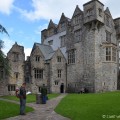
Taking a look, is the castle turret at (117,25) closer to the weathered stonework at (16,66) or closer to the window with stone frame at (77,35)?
the window with stone frame at (77,35)

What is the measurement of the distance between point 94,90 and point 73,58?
9496 mm

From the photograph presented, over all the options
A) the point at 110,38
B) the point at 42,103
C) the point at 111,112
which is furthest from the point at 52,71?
the point at 111,112

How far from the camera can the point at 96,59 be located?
48.2 meters

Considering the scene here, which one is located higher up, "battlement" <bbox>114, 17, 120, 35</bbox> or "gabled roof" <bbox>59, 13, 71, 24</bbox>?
"gabled roof" <bbox>59, 13, 71, 24</bbox>

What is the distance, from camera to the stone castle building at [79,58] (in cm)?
4844

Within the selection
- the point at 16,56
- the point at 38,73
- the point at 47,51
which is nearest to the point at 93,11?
the point at 47,51

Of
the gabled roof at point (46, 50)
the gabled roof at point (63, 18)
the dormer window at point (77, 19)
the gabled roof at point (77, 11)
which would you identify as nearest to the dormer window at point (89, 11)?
the gabled roof at point (77, 11)

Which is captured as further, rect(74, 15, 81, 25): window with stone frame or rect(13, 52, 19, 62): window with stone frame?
rect(74, 15, 81, 25): window with stone frame

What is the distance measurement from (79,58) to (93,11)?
9999 mm

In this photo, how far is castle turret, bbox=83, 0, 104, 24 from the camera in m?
48.3

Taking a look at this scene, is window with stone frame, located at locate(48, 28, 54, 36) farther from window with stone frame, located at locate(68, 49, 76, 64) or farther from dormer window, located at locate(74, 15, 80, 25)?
window with stone frame, located at locate(68, 49, 76, 64)

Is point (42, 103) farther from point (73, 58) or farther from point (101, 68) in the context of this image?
point (73, 58)

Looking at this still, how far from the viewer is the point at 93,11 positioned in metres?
48.6

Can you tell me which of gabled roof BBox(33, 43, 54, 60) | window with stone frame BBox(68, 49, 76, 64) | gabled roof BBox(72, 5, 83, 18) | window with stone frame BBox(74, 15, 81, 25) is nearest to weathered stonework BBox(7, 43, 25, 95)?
gabled roof BBox(33, 43, 54, 60)
